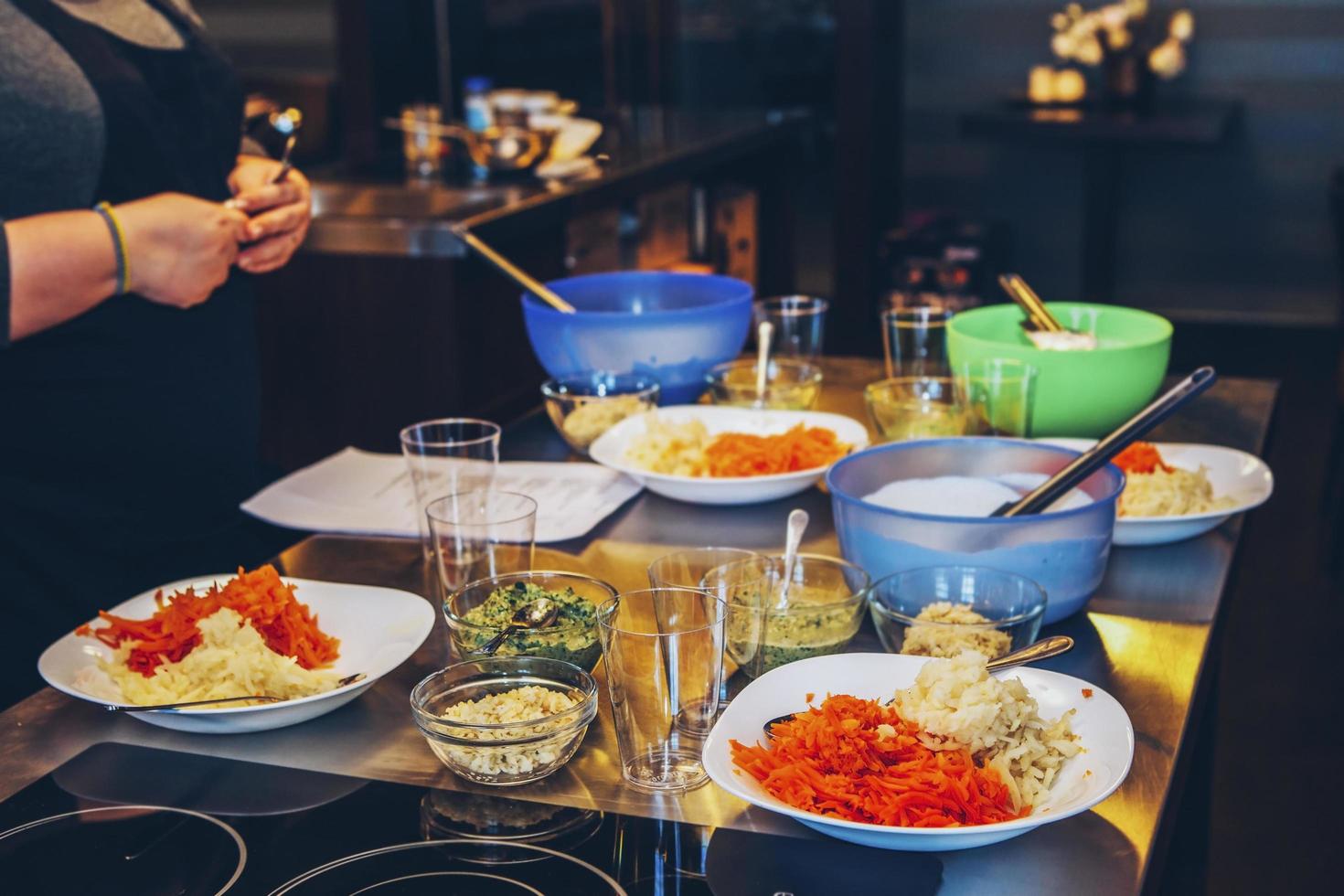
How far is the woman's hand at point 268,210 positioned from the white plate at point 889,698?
44.9 inches

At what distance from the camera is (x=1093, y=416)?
5.71 feet

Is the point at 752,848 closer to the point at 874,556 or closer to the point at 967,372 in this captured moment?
the point at 874,556

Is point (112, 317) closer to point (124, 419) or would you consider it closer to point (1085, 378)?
point (124, 419)

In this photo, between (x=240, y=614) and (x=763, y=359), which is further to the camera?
(x=763, y=359)

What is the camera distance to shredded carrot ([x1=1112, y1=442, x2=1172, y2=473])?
5.07 feet

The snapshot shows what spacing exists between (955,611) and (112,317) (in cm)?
111

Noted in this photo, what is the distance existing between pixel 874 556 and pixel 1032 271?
5381mm

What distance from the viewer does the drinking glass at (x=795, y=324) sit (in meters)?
1.98

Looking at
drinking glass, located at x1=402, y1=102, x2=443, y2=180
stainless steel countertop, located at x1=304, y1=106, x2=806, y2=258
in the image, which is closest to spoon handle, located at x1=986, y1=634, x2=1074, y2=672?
stainless steel countertop, located at x1=304, y1=106, x2=806, y2=258

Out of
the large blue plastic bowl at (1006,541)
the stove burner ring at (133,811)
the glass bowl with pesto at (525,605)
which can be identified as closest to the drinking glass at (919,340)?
the large blue plastic bowl at (1006,541)

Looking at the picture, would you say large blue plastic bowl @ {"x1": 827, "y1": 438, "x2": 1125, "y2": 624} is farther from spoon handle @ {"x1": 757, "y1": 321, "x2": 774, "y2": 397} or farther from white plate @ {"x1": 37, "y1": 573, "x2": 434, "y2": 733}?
spoon handle @ {"x1": 757, "y1": 321, "x2": 774, "y2": 397}

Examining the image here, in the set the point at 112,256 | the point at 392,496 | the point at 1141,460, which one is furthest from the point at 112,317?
the point at 1141,460

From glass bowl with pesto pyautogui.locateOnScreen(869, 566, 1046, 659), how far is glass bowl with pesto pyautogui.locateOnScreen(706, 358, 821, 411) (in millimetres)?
635

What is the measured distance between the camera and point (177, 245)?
5.64 ft
